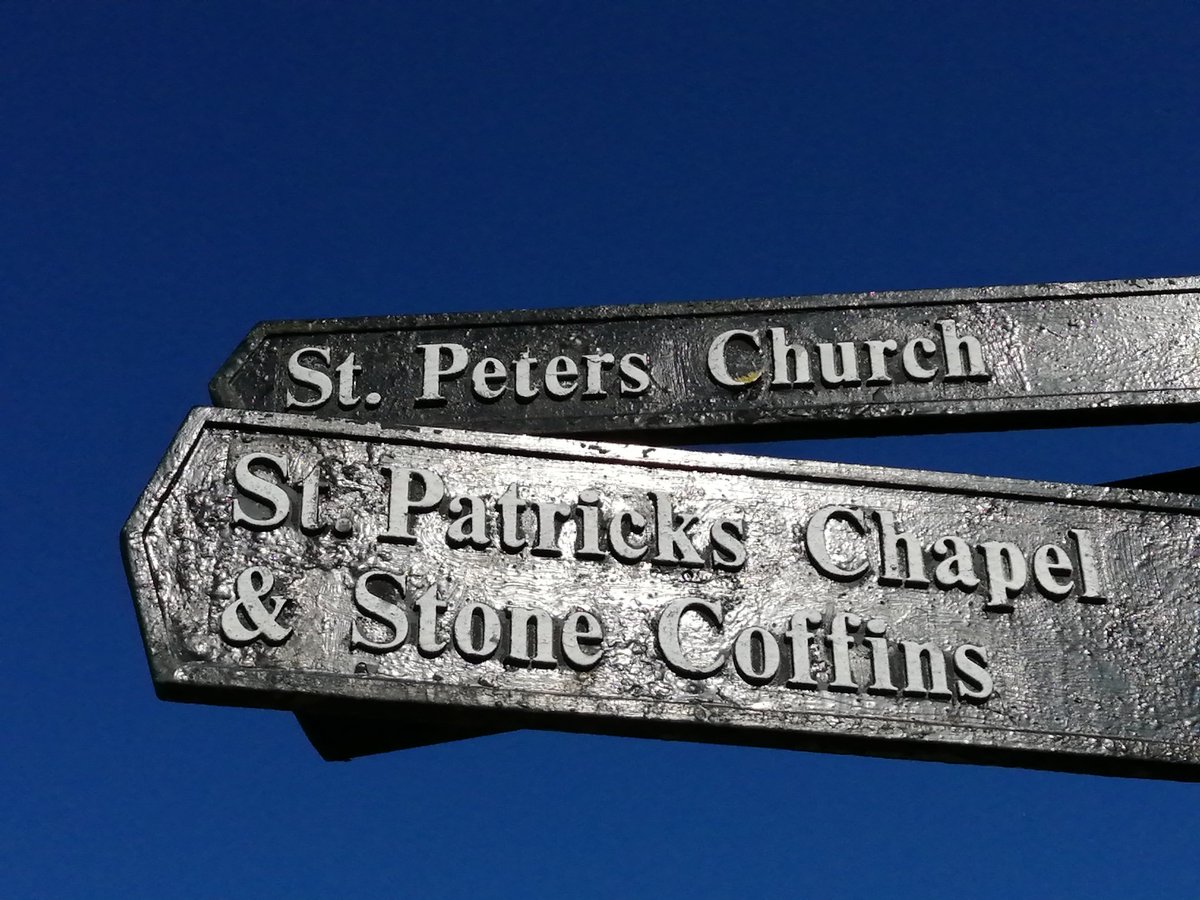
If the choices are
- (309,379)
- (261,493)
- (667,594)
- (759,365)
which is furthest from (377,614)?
(759,365)

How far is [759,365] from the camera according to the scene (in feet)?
9.12

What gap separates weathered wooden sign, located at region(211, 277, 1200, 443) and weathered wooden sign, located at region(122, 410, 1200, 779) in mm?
239

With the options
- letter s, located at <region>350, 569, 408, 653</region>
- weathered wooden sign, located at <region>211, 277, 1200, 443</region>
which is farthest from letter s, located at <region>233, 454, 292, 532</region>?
weathered wooden sign, located at <region>211, 277, 1200, 443</region>

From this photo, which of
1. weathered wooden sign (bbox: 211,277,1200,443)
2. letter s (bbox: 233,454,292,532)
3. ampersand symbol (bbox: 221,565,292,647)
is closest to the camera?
ampersand symbol (bbox: 221,565,292,647)

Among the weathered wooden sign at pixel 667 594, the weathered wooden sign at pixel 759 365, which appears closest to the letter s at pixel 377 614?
the weathered wooden sign at pixel 667 594

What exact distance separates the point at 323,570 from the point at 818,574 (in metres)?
0.74

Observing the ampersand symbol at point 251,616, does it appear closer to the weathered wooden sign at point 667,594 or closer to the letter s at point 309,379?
the weathered wooden sign at point 667,594

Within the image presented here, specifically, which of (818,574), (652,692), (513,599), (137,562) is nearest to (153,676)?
(137,562)

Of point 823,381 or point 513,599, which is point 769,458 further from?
point 513,599

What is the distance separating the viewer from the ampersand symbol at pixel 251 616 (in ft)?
7.04

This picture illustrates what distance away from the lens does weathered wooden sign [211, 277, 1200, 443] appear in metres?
A: 2.72

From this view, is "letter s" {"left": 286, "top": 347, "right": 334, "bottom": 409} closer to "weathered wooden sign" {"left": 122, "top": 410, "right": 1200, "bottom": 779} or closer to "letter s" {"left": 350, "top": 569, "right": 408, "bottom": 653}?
"weathered wooden sign" {"left": 122, "top": 410, "right": 1200, "bottom": 779}

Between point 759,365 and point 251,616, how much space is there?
3.45 ft

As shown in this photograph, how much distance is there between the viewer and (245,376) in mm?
2805
